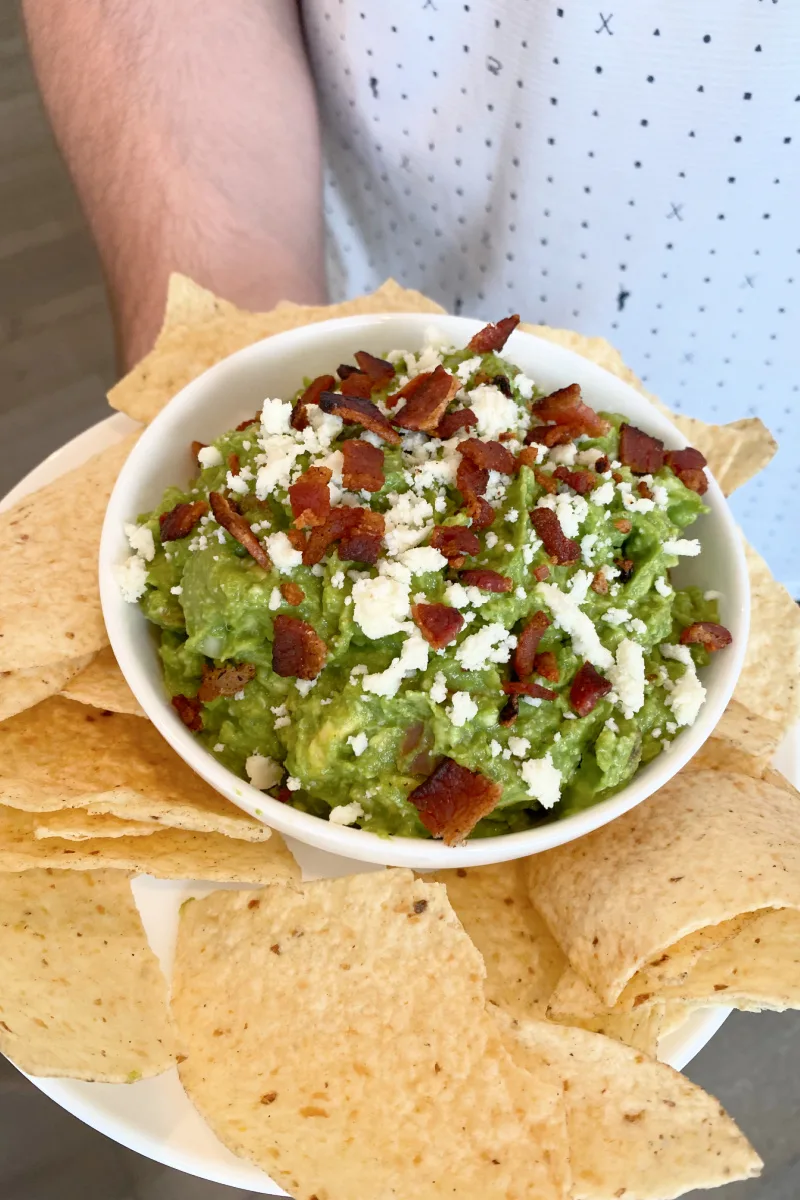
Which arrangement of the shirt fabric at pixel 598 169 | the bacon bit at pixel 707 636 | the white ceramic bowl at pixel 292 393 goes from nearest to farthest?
the white ceramic bowl at pixel 292 393 → the bacon bit at pixel 707 636 → the shirt fabric at pixel 598 169

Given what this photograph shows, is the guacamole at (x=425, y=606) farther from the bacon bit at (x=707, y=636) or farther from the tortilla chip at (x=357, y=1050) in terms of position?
the tortilla chip at (x=357, y=1050)

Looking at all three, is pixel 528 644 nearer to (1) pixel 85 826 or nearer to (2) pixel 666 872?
(2) pixel 666 872

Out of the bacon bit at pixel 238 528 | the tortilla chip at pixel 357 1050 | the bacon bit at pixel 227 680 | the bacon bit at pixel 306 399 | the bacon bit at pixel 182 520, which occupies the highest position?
the bacon bit at pixel 306 399

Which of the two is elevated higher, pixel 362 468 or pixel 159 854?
pixel 362 468

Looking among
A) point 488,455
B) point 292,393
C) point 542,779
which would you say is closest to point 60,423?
point 292,393

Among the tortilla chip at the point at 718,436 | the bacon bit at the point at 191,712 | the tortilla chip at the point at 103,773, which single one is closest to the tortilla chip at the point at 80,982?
the tortilla chip at the point at 103,773

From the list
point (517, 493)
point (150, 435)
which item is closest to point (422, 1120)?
point (517, 493)

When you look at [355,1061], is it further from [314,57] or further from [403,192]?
[314,57]
